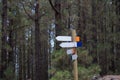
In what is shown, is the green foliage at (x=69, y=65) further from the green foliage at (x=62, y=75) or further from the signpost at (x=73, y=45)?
the signpost at (x=73, y=45)

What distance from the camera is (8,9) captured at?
20906mm

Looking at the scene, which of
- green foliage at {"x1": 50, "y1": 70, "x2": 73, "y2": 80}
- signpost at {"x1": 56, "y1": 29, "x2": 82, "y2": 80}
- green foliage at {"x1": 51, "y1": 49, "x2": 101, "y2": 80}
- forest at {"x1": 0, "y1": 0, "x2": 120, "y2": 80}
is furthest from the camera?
forest at {"x1": 0, "y1": 0, "x2": 120, "y2": 80}

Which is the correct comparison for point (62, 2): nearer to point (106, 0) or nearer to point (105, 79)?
point (106, 0)

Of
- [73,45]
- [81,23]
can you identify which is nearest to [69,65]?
[73,45]

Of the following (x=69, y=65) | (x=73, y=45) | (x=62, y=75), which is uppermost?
(x=73, y=45)

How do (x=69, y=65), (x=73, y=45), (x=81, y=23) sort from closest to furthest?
(x=73, y=45), (x=69, y=65), (x=81, y=23)

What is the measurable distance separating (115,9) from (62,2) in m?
3.88

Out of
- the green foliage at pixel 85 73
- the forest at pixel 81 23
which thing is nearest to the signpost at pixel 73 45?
the green foliage at pixel 85 73

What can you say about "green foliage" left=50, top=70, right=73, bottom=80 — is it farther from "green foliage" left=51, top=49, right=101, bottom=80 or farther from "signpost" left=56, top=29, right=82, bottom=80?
"signpost" left=56, top=29, right=82, bottom=80

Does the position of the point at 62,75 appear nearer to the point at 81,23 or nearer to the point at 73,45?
the point at 73,45

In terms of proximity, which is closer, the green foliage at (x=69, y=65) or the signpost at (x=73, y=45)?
the signpost at (x=73, y=45)

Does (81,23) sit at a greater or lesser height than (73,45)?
greater

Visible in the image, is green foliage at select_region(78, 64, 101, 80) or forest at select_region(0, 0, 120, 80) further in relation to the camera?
forest at select_region(0, 0, 120, 80)

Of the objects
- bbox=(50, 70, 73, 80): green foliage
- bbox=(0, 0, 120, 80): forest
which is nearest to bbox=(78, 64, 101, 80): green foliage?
bbox=(50, 70, 73, 80): green foliage
